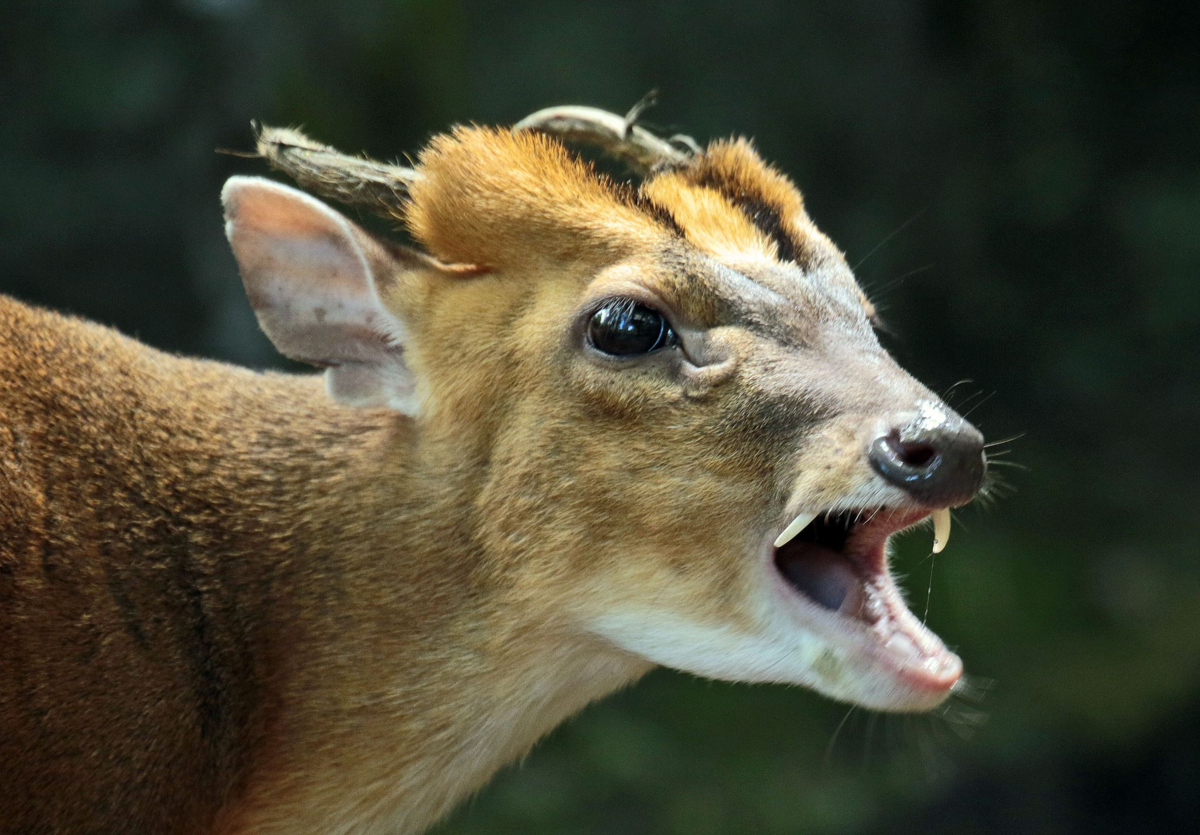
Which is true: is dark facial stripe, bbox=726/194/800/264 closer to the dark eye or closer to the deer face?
the deer face

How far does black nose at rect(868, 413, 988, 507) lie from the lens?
9.78ft

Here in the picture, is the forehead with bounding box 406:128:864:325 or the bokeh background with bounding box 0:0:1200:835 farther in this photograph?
the bokeh background with bounding box 0:0:1200:835

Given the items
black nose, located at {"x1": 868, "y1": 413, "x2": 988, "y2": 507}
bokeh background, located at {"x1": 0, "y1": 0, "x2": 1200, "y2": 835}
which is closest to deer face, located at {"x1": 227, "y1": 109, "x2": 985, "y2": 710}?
black nose, located at {"x1": 868, "y1": 413, "x2": 988, "y2": 507}

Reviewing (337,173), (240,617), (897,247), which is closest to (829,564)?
(240,617)

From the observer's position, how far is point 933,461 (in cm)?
300

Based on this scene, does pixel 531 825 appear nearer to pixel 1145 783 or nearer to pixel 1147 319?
pixel 1145 783

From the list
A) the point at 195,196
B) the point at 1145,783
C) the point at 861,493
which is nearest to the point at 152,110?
the point at 195,196

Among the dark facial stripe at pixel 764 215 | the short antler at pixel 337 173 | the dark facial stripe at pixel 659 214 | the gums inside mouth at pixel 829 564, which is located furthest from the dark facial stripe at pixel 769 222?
the short antler at pixel 337 173

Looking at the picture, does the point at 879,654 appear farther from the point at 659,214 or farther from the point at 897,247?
the point at 897,247

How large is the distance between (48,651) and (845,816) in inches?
244

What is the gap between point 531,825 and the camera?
7.98 meters

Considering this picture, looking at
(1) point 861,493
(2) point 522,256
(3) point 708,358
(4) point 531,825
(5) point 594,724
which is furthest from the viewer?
(5) point 594,724

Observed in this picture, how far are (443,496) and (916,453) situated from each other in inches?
49.8

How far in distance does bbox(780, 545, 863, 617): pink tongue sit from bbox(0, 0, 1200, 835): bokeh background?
16.0ft
